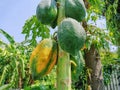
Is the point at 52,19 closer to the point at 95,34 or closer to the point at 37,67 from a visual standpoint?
the point at 37,67

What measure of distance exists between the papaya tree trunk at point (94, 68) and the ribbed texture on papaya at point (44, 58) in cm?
214

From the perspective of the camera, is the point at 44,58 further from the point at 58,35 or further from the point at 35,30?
the point at 35,30

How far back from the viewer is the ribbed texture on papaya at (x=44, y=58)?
916 millimetres

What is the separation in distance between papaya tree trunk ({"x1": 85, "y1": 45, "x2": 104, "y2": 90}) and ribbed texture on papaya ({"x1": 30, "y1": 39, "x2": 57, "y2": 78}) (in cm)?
214

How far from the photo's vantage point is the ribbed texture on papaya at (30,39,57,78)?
0.92m

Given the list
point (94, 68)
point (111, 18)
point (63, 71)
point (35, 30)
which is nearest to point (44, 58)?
point (63, 71)

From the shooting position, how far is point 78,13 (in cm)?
94

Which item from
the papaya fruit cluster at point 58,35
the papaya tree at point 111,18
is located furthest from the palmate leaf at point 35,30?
the papaya tree at point 111,18

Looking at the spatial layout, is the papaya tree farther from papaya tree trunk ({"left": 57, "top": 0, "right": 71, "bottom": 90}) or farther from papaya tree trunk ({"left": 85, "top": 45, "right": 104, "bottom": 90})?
papaya tree trunk ({"left": 57, "top": 0, "right": 71, "bottom": 90})

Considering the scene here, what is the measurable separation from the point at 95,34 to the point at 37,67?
80.4 inches

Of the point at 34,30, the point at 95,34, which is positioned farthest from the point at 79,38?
the point at 95,34

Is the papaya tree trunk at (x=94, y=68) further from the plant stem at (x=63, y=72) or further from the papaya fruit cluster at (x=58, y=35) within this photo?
the plant stem at (x=63, y=72)

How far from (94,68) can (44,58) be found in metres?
2.23

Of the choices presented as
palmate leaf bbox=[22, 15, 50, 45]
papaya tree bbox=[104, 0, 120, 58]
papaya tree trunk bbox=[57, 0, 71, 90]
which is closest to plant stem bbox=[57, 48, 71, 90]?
papaya tree trunk bbox=[57, 0, 71, 90]
